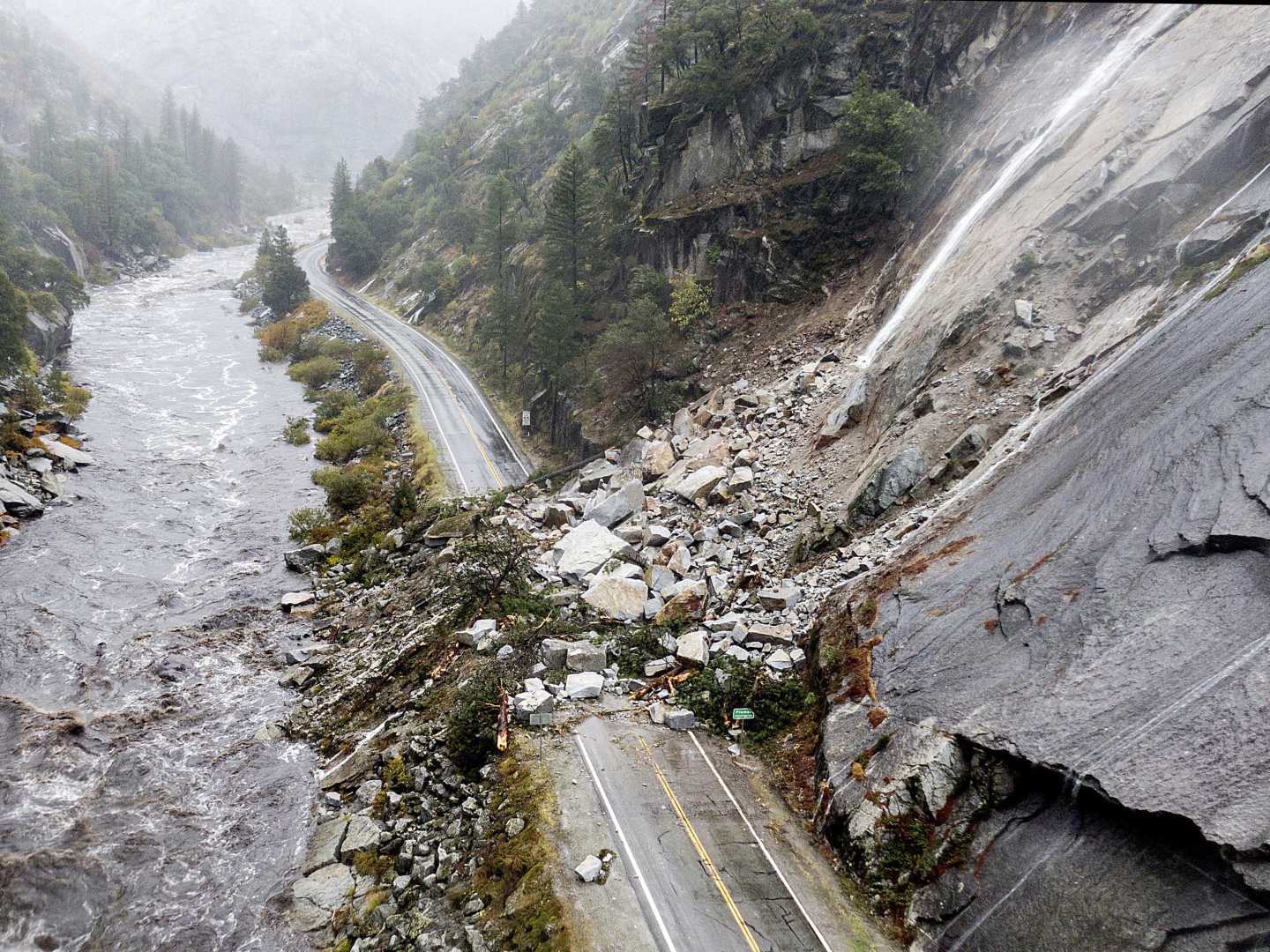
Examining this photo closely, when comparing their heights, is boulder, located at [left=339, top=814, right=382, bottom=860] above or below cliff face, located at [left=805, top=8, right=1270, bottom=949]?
below

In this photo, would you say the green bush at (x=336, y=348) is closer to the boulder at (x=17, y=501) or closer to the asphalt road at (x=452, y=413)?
the asphalt road at (x=452, y=413)

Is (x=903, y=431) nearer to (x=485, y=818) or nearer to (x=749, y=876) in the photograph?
(x=749, y=876)

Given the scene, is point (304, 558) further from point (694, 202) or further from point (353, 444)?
point (694, 202)

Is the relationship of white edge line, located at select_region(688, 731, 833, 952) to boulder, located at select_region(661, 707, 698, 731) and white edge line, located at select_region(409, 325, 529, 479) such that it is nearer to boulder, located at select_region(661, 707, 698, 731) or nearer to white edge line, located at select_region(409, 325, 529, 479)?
boulder, located at select_region(661, 707, 698, 731)

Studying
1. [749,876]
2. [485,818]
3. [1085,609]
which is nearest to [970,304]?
[1085,609]

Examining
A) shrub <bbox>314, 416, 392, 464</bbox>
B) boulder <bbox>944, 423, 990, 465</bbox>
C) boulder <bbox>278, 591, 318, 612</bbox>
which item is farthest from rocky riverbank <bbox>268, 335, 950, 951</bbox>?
shrub <bbox>314, 416, 392, 464</bbox>


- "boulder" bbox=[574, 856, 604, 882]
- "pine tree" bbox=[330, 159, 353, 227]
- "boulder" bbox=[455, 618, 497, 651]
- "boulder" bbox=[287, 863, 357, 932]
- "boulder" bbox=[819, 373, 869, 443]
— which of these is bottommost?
"boulder" bbox=[287, 863, 357, 932]

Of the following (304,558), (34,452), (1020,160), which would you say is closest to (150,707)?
(304,558)
